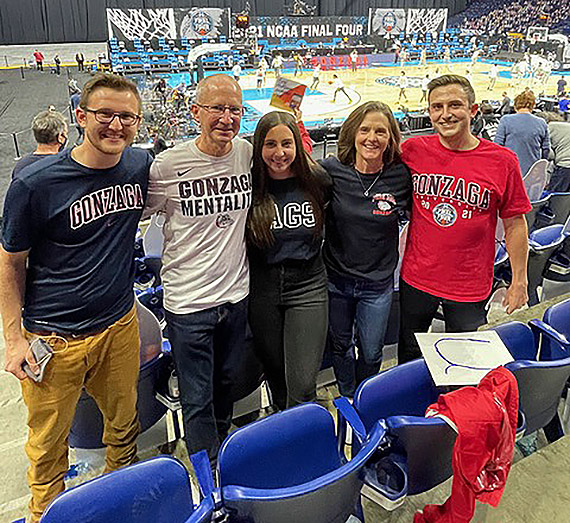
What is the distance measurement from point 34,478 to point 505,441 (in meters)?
1.59

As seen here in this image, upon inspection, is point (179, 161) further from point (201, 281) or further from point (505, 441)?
point (505, 441)

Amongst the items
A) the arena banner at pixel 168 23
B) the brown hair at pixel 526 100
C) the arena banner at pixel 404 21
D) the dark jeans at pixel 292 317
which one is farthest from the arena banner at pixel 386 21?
the dark jeans at pixel 292 317

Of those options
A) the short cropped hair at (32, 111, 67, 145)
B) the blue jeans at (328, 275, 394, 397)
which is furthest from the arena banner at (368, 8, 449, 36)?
the blue jeans at (328, 275, 394, 397)

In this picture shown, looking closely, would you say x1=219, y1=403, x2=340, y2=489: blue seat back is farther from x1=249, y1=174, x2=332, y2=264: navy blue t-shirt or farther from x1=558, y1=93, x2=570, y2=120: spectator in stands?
x1=558, y1=93, x2=570, y2=120: spectator in stands

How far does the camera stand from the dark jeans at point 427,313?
7.54 feet

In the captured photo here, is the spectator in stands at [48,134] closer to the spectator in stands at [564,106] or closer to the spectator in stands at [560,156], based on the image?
the spectator in stands at [560,156]

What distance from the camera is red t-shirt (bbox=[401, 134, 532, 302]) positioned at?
2.13 m

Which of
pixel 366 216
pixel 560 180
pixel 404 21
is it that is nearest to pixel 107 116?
pixel 366 216

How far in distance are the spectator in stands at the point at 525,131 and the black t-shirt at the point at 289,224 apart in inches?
127

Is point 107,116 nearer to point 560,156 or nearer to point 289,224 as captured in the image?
point 289,224

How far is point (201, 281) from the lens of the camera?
1960mm

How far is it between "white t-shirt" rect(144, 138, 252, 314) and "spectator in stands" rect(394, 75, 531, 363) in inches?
30.8

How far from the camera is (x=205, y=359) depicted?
2035mm

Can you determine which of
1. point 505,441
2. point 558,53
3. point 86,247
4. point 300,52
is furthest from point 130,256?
point 558,53
